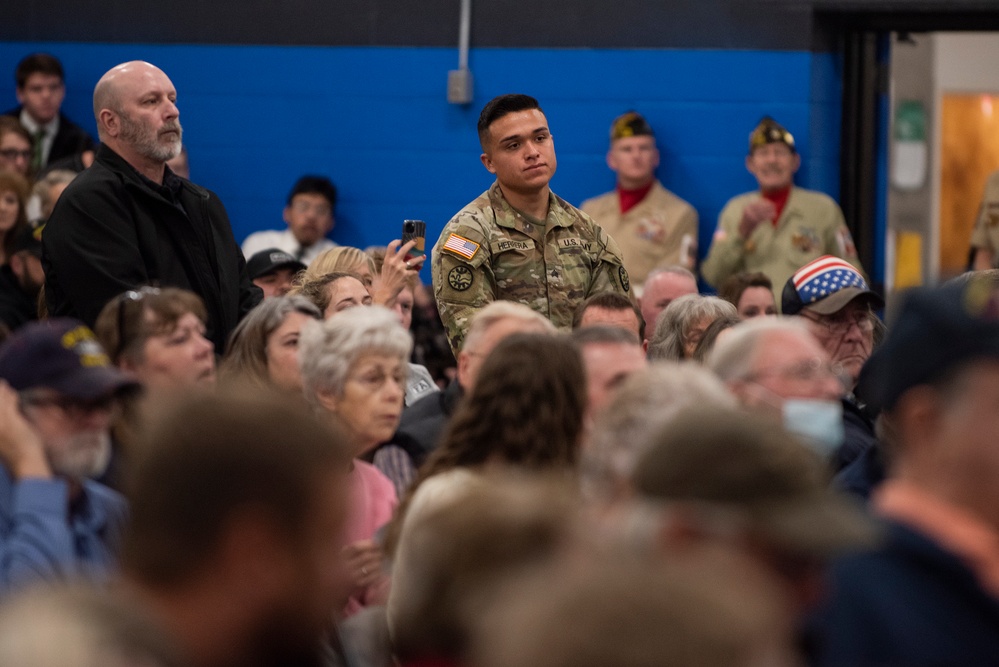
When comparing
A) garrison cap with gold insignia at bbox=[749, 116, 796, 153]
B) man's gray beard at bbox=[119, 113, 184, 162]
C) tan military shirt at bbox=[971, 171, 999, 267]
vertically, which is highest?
garrison cap with gold insignia at bbox=[749, 116, 796, 153]

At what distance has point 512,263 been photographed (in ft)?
15.1

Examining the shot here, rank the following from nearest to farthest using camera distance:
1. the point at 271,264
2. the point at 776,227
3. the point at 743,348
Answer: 1. the point at 743,348
2. the point at 271,264
3. the point at 776,227

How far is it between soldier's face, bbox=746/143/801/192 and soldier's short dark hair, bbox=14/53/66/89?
3703 mm

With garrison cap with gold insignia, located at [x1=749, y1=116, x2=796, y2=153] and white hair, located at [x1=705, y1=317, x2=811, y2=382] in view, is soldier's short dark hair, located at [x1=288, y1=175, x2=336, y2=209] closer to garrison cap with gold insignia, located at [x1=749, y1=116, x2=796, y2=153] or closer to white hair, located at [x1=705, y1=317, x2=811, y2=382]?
garrison cap with gold insignia, located at [x1=749, y1=116, x2=796, y2=153]

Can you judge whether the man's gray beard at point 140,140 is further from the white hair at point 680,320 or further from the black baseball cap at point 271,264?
the white hair at point 680,320

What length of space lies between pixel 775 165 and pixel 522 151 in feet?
9.51

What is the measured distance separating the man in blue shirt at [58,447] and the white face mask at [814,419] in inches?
50.8

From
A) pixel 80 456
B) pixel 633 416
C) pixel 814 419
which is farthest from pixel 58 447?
pixel 814 419

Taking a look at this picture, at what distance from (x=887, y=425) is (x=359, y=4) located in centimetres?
541

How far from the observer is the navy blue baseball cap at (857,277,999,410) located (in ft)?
6.08

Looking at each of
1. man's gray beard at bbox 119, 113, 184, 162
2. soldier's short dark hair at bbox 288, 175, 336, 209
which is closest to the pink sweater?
man's gray beard at bbox 119, 113, 184, 162

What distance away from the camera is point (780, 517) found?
5.57 feet

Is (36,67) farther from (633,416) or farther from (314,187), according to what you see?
(633,416)

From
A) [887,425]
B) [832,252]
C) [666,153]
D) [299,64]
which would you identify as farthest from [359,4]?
[887,425]
